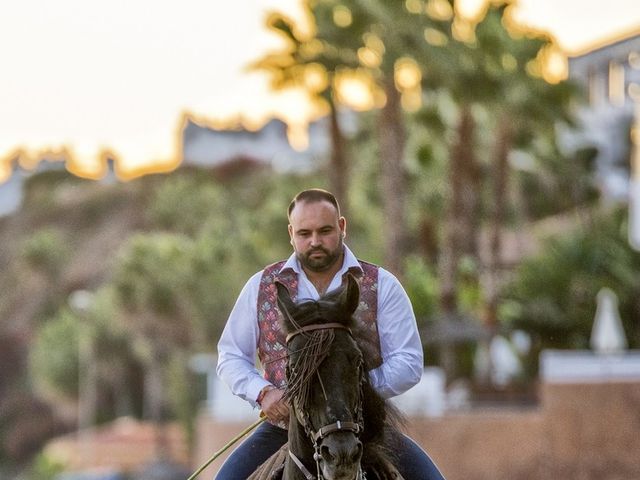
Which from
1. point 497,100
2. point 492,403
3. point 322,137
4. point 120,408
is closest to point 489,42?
point 497,100

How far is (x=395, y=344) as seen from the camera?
8.93 metres

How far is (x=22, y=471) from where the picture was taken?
116438mm

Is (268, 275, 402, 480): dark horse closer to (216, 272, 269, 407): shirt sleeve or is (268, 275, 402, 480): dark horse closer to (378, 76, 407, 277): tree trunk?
(216, 272, 269, 407): shirt sleeve

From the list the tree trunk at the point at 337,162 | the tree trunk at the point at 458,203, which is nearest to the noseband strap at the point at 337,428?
the tree trunk at the point at 337,162

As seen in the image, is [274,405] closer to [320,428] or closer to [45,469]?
[320,428]

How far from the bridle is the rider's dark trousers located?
3.08 feet

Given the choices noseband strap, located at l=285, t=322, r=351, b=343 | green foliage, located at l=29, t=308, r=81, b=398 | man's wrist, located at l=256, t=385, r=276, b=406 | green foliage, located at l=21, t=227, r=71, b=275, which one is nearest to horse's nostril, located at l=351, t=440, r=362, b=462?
noseband strap, located at l=285, t=322, r=351, b=343

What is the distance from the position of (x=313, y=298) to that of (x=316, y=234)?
252mm

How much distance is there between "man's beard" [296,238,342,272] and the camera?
29.5ft

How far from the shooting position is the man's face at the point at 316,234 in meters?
8.95

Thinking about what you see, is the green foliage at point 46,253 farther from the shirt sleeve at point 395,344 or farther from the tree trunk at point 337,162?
the shirt sleeve at point 395,344

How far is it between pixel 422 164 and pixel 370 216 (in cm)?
2163

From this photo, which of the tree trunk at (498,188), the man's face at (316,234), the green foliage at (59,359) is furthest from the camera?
the green foliage at (59,359)

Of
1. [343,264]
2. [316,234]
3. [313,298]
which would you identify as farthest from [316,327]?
[343,264]
